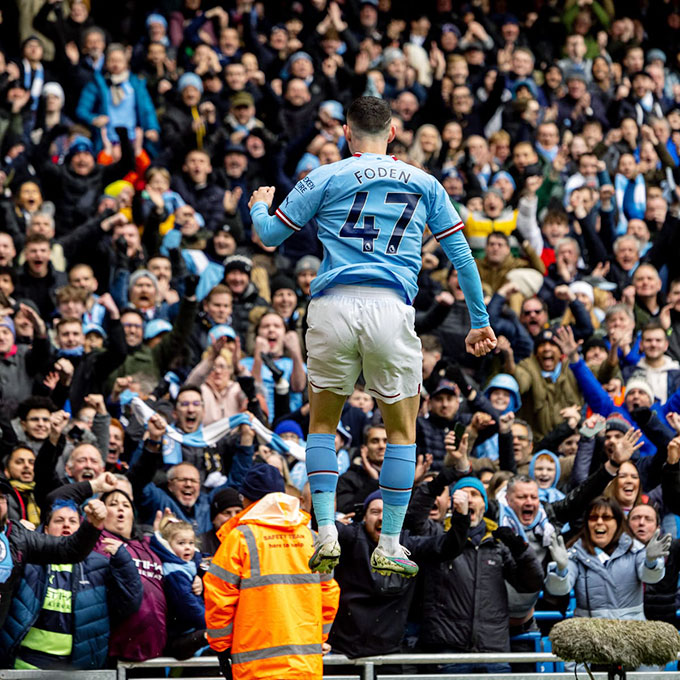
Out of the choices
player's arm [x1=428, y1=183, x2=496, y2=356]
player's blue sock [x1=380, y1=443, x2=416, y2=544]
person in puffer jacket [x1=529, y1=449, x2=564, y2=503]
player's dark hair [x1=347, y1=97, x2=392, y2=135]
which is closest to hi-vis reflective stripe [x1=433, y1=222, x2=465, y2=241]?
player's arm [x1=428, y1=183, x2=496, y2=356]

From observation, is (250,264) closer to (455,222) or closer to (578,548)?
(578,548)

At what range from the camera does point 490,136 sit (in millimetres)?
19203

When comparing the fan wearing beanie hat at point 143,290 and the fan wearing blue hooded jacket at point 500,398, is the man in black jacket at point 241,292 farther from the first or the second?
the fan wearing blue hooded jacket at point 500,398

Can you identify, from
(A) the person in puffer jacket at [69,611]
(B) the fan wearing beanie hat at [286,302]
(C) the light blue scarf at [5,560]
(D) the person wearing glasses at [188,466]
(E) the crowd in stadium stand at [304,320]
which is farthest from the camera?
(B) the fan wearing beanie hat at [286,302]

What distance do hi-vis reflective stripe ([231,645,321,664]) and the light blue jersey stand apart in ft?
7.01

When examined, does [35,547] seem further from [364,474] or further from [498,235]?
[498,235]

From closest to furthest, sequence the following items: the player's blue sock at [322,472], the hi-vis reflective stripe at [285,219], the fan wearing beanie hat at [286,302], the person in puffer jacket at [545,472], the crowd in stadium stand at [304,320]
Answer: the hi-vis reflective stripe at [285,219] → the player's blue sock at [322,472] → the crowd in stadium stand at [304,320] → the person in puffer jacket at [545,472] → the fan wearing beanie hat at [286,302]

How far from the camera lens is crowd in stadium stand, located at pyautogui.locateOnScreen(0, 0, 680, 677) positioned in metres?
9.67

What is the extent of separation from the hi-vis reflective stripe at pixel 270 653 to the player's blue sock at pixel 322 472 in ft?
3.55

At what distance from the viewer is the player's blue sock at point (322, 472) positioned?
288 inches

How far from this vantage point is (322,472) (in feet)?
24.1

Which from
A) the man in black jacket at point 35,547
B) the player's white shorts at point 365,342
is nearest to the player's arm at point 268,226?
the player's white shorts at point 365,342

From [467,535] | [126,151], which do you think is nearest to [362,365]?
[467,535]

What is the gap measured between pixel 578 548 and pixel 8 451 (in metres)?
4.44
